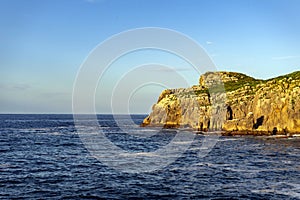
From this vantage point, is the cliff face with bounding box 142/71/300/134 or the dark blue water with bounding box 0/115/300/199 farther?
the cliff face with bounding box 142/71/300/134

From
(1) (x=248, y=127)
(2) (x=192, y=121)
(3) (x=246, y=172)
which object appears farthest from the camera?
(2) (x=192, y=121)

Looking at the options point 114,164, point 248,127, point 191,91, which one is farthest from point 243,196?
point 191,91

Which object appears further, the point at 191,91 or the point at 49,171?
the point at 191,91

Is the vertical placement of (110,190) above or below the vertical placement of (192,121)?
below

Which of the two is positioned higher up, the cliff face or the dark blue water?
the cliff face

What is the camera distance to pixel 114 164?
5503cm

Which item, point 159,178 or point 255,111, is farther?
point 255,111

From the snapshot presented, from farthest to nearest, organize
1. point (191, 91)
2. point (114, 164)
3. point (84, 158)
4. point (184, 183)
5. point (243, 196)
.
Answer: point (191, 91) → point (84, 158) → point (114, 164) → point (184, 183) → point (243, 196)

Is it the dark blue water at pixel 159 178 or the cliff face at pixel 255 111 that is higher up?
the cliff face at pixel 255 111

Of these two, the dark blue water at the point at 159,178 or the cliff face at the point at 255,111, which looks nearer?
the dark blue water at the point at 159,178

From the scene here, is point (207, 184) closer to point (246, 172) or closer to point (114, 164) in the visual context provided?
point (246, 172)

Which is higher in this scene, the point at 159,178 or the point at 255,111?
the point at 255,111

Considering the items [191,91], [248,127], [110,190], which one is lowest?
[110,190]

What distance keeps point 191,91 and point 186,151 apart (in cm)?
12955
